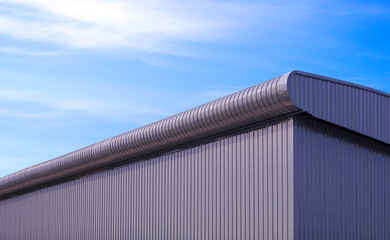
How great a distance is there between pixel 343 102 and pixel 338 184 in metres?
1.99

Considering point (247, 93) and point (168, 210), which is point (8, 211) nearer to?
point (168, 210)

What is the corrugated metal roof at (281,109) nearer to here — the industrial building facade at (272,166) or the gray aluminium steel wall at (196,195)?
the industrial building facade at (272,166)

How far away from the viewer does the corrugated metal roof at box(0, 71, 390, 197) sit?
47.9 ft

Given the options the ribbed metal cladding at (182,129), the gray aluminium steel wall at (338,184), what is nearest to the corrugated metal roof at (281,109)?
the ribbed metal cladding at (182,129)

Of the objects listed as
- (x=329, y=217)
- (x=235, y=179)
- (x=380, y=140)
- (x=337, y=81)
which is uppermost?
(x=337, y=81)

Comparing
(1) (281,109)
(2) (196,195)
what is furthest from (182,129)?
(1) (281,109)

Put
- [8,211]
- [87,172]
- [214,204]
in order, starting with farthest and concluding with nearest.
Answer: [8,211] → [87,172] → [214,204]

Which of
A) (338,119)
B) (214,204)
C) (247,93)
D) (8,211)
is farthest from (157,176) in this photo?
(8,211)

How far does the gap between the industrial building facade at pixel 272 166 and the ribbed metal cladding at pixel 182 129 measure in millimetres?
37

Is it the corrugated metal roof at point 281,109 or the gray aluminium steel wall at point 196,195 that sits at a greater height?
the corrugated metal roof at point 281,109

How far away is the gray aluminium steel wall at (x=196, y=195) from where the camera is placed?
14969mm

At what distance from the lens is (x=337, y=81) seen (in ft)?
51.0

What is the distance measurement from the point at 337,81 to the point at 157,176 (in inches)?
264

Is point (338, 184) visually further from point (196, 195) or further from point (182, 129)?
point (182, 129)
